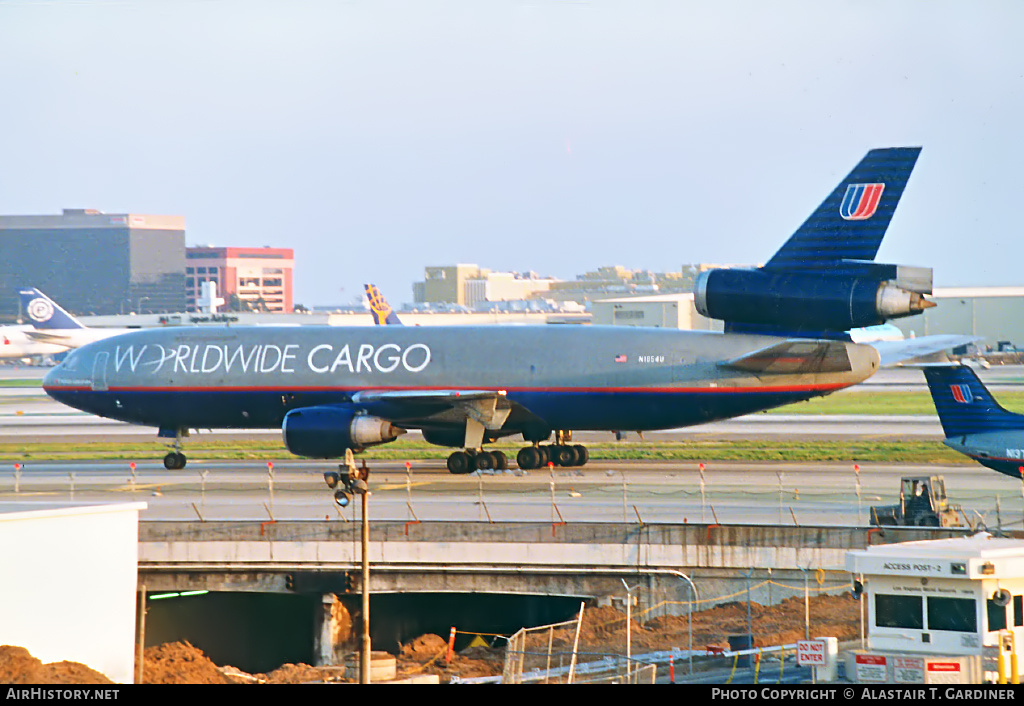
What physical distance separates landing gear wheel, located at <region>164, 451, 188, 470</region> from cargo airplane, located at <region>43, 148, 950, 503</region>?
2.6 inches

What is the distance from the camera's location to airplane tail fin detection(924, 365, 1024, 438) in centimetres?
3466

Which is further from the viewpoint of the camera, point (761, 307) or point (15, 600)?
point (761, 307)

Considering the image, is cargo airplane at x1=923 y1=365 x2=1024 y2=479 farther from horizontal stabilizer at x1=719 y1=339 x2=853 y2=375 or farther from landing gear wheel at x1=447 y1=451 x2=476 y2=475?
landing gear wheel at x1=447 y1=451 x2=476 y2=475

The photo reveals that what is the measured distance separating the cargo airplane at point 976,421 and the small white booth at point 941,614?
1559 cm

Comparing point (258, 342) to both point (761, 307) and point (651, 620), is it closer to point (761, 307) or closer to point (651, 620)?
point (761, 307)

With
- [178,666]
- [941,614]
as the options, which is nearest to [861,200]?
[941,614]

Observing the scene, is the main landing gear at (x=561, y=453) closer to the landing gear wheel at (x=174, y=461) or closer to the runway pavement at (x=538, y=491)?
the runway pavement at (x=538, y=491)

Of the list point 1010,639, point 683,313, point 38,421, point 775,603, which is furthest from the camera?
point 683,313

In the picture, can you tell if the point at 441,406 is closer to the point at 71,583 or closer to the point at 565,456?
the point at 565,456

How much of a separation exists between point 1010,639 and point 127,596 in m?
17.1

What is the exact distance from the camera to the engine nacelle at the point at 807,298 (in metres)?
33.7

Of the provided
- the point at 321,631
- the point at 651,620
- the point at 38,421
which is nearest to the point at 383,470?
the point at 321,631
